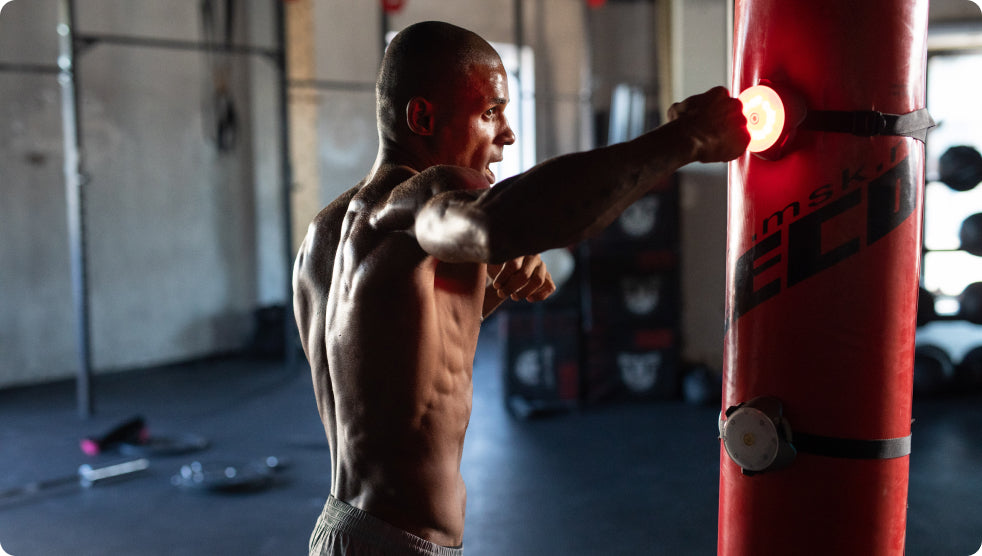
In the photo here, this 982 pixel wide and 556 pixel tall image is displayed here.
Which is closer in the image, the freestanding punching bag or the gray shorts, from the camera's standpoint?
the freestanding punching bag

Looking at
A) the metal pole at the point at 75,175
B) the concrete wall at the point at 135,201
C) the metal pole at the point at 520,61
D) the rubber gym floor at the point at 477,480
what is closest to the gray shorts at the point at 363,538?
the rubber gym floor at the point at 477,480

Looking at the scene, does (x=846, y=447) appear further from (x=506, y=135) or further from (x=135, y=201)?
(x=135, y=201)

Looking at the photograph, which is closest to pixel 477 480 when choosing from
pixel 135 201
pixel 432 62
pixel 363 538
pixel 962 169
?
pixel 363 538

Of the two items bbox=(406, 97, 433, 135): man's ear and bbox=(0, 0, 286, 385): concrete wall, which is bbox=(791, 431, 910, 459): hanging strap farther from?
bbox=(0, 0, 286, 385): concrete wall

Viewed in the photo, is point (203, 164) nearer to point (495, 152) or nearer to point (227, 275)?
point (227, 275)

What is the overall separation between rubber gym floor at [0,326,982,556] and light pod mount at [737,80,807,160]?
2.29 metres

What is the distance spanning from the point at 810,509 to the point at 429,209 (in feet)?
2.13

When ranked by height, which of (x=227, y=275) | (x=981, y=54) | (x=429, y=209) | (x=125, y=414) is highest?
(x=981, y=54)

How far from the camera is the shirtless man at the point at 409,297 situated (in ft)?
3.51

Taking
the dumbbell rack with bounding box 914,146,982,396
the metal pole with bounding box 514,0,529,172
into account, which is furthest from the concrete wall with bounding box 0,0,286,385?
the dumbbell rack with bounding box 914,146,982,396

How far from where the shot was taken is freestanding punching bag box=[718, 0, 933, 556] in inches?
40.3

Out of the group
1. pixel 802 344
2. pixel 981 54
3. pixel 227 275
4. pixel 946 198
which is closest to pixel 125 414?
pixel 227 275

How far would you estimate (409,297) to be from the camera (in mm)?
1082

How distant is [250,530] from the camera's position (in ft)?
10.6
